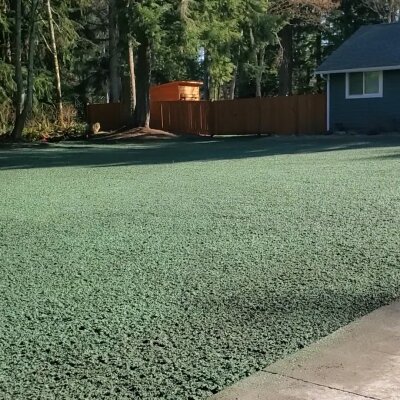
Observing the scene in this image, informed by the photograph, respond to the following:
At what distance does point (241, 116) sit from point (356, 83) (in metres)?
5.27

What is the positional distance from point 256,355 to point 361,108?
2232 cm

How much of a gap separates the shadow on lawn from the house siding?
183 centimetres

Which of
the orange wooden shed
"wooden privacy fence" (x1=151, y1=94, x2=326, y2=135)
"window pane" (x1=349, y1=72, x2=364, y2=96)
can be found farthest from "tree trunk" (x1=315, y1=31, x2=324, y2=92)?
"window pane" (x1=349, y1=72, x2=364, y2=96)

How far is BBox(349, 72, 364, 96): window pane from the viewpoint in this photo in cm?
2473

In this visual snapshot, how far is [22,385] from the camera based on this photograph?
3.15 metres

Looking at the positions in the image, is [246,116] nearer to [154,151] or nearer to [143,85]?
[143,85]

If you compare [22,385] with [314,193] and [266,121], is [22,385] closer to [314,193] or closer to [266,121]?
[314,193]

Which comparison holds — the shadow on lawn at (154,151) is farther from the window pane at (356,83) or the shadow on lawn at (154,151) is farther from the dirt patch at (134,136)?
the window pane at (356,83)

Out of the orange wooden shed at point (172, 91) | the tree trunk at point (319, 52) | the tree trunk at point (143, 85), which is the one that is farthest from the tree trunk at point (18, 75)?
the tree trunk at point (319, 52)

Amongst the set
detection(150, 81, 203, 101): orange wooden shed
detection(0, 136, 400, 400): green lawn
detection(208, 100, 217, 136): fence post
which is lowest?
detection(0, 136, 400, 400): green lawn

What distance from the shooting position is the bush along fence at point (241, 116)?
2580cm

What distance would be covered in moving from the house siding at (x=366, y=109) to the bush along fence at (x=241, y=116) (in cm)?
65

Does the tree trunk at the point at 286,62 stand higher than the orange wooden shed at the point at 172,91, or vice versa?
the tree trunk at the point at 286,62

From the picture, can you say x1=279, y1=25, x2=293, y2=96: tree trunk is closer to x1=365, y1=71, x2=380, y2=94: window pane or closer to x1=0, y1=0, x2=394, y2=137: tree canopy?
x1=0, y1=0, x2=394, y2=137: tree canopy
